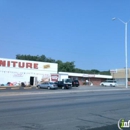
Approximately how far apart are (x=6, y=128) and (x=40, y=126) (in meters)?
1.28

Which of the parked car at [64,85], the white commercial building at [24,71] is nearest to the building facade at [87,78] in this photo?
the white commercial building at [24,71]

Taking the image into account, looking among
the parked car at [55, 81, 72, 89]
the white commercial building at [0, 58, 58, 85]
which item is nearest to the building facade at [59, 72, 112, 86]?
the white commercial building at [0, 58, 58, 85]

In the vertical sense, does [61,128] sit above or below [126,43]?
below

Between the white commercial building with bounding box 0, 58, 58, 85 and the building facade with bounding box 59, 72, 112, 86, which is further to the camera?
the building facade with bounding box 59, 72, 112, 86

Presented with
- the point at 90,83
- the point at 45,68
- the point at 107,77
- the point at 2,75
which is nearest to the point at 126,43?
the point at 45,68

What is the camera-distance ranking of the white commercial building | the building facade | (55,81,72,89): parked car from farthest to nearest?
the building facade < the white commercial building < (55,81,72,89): parked car

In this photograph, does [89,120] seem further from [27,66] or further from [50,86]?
[27,66]

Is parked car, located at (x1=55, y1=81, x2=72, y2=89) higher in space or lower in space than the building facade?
lower

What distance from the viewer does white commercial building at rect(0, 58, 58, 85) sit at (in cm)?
5677

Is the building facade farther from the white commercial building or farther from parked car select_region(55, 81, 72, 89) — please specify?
parked car select_region(55, 81, 72, 89)

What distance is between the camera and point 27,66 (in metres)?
61.2

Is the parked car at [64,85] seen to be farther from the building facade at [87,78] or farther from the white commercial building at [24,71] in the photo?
the building facade at [87,78]

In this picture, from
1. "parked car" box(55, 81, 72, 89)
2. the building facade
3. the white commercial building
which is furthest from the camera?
the building facade

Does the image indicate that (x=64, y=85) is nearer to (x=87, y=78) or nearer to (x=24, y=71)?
(x=24, y=71)
